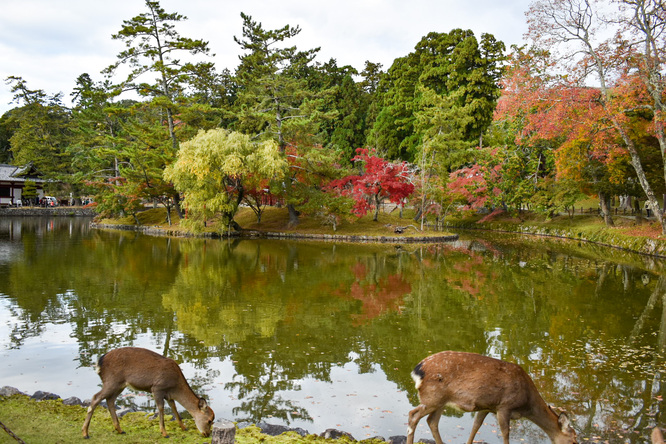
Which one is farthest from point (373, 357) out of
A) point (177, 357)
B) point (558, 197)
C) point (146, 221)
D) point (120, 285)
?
point (146, 221)

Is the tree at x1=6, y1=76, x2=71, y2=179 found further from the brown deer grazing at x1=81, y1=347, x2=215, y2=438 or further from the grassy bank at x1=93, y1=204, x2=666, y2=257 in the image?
the brown deer grazing at x1=81, y1=347, x2=215, y2=438

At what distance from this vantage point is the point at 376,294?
40.9 feet

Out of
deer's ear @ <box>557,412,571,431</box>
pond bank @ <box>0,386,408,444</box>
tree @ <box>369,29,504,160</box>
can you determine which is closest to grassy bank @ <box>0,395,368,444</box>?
pond bank @ <box>0,386,408,444</box>

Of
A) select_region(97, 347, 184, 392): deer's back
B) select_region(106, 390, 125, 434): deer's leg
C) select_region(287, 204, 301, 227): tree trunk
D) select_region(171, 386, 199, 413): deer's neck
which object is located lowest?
select_region(106, 390, 125, 434): deer's leg

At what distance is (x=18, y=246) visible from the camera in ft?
67.7

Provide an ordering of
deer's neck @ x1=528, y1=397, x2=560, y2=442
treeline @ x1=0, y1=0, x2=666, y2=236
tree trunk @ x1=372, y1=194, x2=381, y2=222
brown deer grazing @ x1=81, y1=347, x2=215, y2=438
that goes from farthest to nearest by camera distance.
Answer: tree trunk @ x1=372, y1=194, x2=381, y2=222 → treeline @ x1=0, y1=0, x2=666, y2=236 → brown deer grazing @ x1=81, y1=347, x2=215, y2=438 → deer's neck @ x1=528, y1=397, x2=560, y2=442

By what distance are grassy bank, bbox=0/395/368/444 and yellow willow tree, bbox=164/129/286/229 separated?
20511 millimetres

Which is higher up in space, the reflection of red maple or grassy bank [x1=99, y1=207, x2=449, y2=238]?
grassy bank [x1=99, y1=207, x2=449, y2=238]

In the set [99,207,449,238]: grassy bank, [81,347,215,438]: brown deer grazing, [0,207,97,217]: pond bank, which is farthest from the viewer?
[0,207,97,217]: pond bank

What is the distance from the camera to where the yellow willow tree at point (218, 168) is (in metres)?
25.3

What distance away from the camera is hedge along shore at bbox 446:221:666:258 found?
20.8 m

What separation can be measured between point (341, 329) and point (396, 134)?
36.4 metres

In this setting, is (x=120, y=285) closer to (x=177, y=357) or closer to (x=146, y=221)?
(x=177, y=357)

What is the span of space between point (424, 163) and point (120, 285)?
20348 mm
